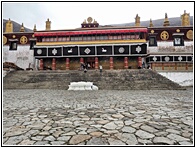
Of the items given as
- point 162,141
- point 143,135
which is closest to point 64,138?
point 143,135

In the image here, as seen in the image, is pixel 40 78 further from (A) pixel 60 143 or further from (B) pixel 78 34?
(A) pixel 60 143

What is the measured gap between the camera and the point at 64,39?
27.8 metres

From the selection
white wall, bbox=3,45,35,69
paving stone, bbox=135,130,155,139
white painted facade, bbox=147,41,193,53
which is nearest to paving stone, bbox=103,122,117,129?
paving stone, bbox=135,130,155,139

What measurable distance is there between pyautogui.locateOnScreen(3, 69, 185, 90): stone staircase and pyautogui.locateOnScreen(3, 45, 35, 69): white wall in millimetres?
11423

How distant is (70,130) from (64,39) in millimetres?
25356

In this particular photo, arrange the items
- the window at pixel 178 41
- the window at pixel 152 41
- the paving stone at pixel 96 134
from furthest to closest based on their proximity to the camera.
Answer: the window at pixel 152 41
the window at pixel 178 41
the paving stone at pixel 96 134

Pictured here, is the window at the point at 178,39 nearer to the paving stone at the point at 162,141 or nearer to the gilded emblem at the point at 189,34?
the gilded emblem at the point at 189,34

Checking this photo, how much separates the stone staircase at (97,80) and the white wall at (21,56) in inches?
450

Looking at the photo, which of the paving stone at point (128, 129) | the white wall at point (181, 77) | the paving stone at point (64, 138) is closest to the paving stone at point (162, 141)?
the paving stone at point (128, 129)

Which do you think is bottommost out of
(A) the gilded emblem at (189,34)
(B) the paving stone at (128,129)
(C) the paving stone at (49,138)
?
(B) the paving stone at (128,129)

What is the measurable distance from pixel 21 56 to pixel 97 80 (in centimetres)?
2063

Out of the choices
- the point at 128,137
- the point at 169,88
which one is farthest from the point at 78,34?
the point at 128,137

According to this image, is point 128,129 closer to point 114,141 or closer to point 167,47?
point 114,141

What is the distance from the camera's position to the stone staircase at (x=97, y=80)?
16266 millimetres
